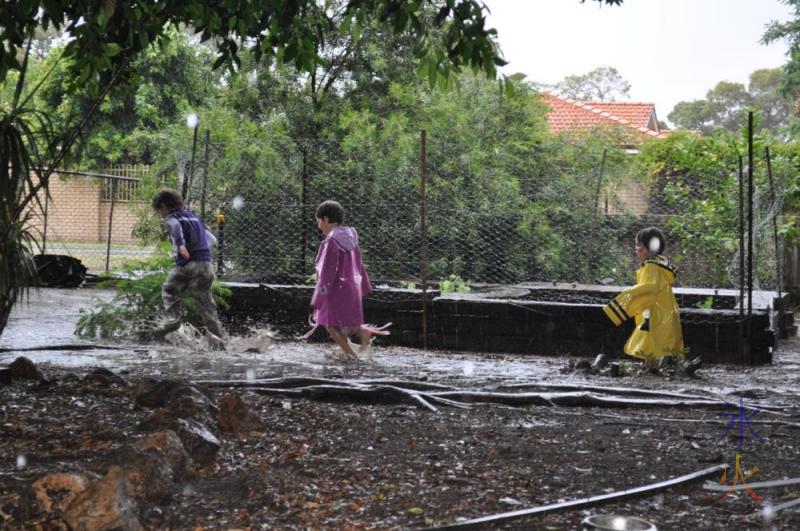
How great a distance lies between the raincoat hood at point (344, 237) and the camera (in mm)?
9766

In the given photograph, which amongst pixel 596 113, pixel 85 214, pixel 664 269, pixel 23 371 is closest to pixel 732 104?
pixel 596 113

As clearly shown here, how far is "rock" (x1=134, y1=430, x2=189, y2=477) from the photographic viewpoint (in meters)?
4.63

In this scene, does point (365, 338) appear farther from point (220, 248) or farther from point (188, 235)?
point (220, 248)

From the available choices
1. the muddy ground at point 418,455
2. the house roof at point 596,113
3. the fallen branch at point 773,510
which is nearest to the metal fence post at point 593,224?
the muddy ground at point 418,455

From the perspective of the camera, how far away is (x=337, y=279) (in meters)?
9.87

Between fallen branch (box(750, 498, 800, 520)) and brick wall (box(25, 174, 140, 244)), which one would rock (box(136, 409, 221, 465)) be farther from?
brick wall (box(25, 174, 140, 244))

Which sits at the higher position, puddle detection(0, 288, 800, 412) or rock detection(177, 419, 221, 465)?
puddle detection(0, 288, 800, 412)

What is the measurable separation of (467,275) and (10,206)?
9121mm

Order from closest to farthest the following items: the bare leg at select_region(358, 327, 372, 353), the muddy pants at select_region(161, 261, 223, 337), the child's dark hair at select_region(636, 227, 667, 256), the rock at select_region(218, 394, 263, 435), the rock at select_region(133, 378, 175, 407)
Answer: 1. the rock at select_region(218, 394, 263, 435)
2. the rock at select_region(133, 378, 175, 407)
3. the child's dark hair at select_region(636, 227, 667, 256)
4. the bare leg at select_region(358, 327, 372, 353)
5. the muddy pants at select_region(161, 261, 223, 337)

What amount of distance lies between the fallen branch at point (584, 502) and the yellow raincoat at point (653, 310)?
13.8ft

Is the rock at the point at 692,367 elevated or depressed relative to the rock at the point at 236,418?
elevated

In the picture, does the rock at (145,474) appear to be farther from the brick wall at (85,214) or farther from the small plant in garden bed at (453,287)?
the brick wall at (85,214)

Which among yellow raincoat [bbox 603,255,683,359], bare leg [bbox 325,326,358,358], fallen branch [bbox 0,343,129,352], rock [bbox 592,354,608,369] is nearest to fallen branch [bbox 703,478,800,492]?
rock [bbox 592,354,608,369]

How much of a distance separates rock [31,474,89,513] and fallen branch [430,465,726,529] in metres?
1.45
